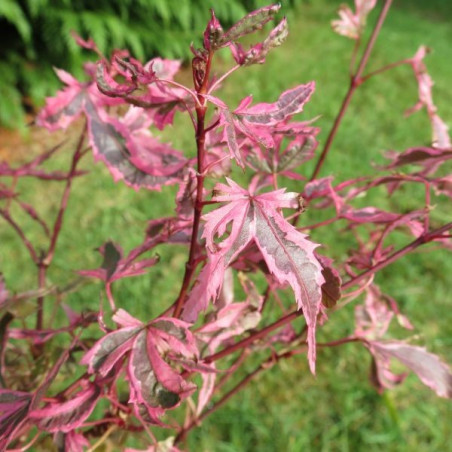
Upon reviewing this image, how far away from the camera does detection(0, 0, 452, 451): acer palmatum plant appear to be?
544 millimetres

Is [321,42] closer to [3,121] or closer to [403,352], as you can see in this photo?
[3,121]

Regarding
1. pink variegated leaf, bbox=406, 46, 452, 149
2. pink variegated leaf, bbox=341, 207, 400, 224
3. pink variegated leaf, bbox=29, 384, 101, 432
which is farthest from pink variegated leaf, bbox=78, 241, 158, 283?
pink variegated leaf, bbox=406, 46, 452, 149

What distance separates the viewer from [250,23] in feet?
1.55

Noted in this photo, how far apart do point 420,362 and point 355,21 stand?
0.61 m

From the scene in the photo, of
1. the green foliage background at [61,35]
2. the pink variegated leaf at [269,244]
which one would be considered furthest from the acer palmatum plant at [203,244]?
the green foliage background at [61,35]

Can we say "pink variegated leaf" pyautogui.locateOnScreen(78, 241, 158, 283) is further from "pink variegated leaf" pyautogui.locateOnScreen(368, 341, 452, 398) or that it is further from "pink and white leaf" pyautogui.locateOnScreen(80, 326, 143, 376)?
"pink variegated leaf" pyautogui.locateOnScreen(368, 341, 452, 398)

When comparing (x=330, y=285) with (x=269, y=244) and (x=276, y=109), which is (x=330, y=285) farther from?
(x=276, y=109)

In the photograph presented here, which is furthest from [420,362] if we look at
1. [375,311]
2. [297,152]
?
[297,152]

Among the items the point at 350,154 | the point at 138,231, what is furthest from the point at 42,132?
the point at 350,154

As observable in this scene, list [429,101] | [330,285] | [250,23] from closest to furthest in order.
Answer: [250,23]
[330,285]
[429,101]

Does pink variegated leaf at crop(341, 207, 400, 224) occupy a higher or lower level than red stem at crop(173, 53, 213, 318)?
lower

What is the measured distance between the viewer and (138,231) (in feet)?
8.75

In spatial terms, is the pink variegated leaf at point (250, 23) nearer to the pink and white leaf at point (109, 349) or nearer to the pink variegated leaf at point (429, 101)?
the pink and white leaf at point (109, 349)

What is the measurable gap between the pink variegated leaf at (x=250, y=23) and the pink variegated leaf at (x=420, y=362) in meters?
0.54
